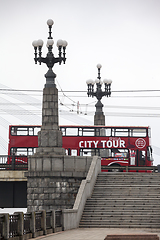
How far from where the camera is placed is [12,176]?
107 ft

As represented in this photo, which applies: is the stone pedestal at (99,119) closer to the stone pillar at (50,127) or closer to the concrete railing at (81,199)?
the stone pillar at (50,127)

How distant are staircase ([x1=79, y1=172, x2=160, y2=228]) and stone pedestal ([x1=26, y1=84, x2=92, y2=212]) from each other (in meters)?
1.58

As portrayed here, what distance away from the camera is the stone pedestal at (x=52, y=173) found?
96.6 feet

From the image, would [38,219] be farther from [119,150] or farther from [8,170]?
[119,150]

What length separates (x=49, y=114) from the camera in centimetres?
3023

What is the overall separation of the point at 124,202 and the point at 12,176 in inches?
384

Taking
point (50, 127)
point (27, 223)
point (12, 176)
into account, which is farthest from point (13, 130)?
point (27, 223)

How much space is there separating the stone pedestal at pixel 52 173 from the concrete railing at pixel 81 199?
1.02 m

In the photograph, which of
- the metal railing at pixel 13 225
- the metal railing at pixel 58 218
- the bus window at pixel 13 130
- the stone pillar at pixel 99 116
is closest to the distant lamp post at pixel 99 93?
the stone pillar at pixel 99 116

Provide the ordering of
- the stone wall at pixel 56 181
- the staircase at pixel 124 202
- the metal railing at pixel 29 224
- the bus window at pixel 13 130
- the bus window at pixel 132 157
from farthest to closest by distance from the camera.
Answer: the bus window at pixel 132 157
the bus window at pixel 13 130
the stone wall at pixel 56 181
the staircase at pixel 124 202
the metal railing at pixel 29 224

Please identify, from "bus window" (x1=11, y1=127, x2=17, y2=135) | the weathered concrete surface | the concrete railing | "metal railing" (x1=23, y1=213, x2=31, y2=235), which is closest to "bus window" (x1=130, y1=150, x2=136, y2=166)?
the concrete railing

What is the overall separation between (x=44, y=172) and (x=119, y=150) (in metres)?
9.15

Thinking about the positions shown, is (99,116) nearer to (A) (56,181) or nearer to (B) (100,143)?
(B) (100,143)

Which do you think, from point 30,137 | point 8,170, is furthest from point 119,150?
point 8,170
